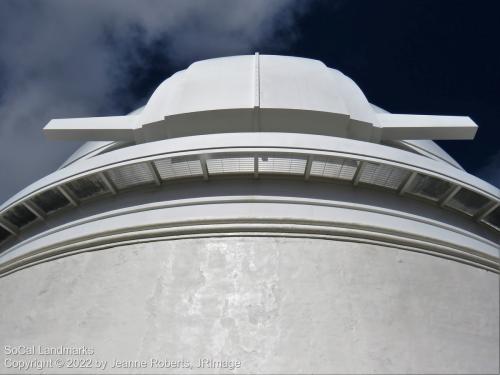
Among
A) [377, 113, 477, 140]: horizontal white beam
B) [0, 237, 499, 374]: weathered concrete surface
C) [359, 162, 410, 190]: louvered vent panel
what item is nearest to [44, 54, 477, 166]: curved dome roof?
[377, 113, 477, 140]: horizontal white beam

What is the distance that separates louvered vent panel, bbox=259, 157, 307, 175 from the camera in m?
7.28

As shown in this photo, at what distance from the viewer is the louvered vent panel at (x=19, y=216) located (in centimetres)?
838

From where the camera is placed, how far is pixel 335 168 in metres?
7.35

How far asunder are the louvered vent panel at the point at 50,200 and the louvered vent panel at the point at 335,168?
3.78m

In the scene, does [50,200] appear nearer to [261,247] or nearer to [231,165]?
[231,165]

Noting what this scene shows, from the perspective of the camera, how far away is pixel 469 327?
20.3 feet

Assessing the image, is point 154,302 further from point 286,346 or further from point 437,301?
point 437,301

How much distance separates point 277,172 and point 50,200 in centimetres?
350

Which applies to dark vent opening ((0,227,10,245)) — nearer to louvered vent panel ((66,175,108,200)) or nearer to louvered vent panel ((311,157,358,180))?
louvered vent panel ((66,175,108,200))

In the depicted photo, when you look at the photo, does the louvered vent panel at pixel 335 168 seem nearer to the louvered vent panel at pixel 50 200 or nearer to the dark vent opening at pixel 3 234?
the louvered vent panel at pixel 50 200

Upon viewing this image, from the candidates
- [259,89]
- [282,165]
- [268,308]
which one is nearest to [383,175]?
[282,165]

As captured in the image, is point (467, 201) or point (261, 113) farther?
point (261, 113)

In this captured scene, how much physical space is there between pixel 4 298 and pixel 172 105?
3.83 meters

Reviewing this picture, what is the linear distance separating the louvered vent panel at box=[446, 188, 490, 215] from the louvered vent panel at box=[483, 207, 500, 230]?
25cm
